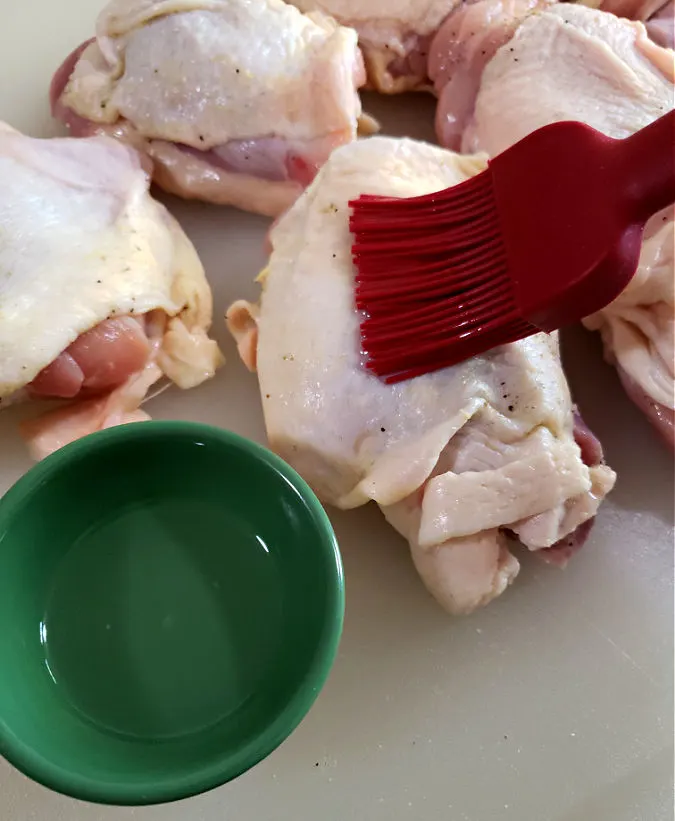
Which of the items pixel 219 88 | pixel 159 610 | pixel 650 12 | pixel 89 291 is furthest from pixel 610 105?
pixel 159 610

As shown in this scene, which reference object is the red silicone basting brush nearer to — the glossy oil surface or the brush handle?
the brush handle

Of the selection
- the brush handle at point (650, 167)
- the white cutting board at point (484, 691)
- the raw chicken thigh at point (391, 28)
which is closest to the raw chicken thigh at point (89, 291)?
the white cutting board at point (484, 691)

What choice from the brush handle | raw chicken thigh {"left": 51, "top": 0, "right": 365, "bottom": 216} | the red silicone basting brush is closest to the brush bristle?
the red silicone basting brush

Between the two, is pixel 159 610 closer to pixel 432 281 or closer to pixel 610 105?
pixel 432 281

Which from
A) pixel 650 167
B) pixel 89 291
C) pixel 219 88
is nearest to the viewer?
pixel 650 167

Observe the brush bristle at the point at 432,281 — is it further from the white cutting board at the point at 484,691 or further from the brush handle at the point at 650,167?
the white cutting board at the point at 484,691

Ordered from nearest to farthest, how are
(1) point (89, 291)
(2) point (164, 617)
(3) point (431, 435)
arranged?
(2) point (164, 617) → (3) point (431, 435) → (1) point (89, 291)
